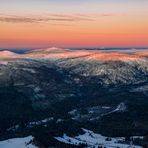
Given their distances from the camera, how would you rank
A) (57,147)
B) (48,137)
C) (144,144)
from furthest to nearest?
(144,144)
(48,137)
(57,147)

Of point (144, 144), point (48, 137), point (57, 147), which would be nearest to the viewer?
point (57, 147)

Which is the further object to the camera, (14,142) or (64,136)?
(64,136)

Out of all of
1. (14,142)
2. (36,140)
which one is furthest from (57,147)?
(14,142)

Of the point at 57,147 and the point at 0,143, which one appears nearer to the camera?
the point at 57,147

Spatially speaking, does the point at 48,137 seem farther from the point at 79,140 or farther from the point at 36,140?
the point at 79,140

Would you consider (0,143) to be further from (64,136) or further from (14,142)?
(64,136)

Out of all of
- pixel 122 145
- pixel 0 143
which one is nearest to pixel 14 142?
pixel 0 143

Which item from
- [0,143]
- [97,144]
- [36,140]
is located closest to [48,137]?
[36,140]
